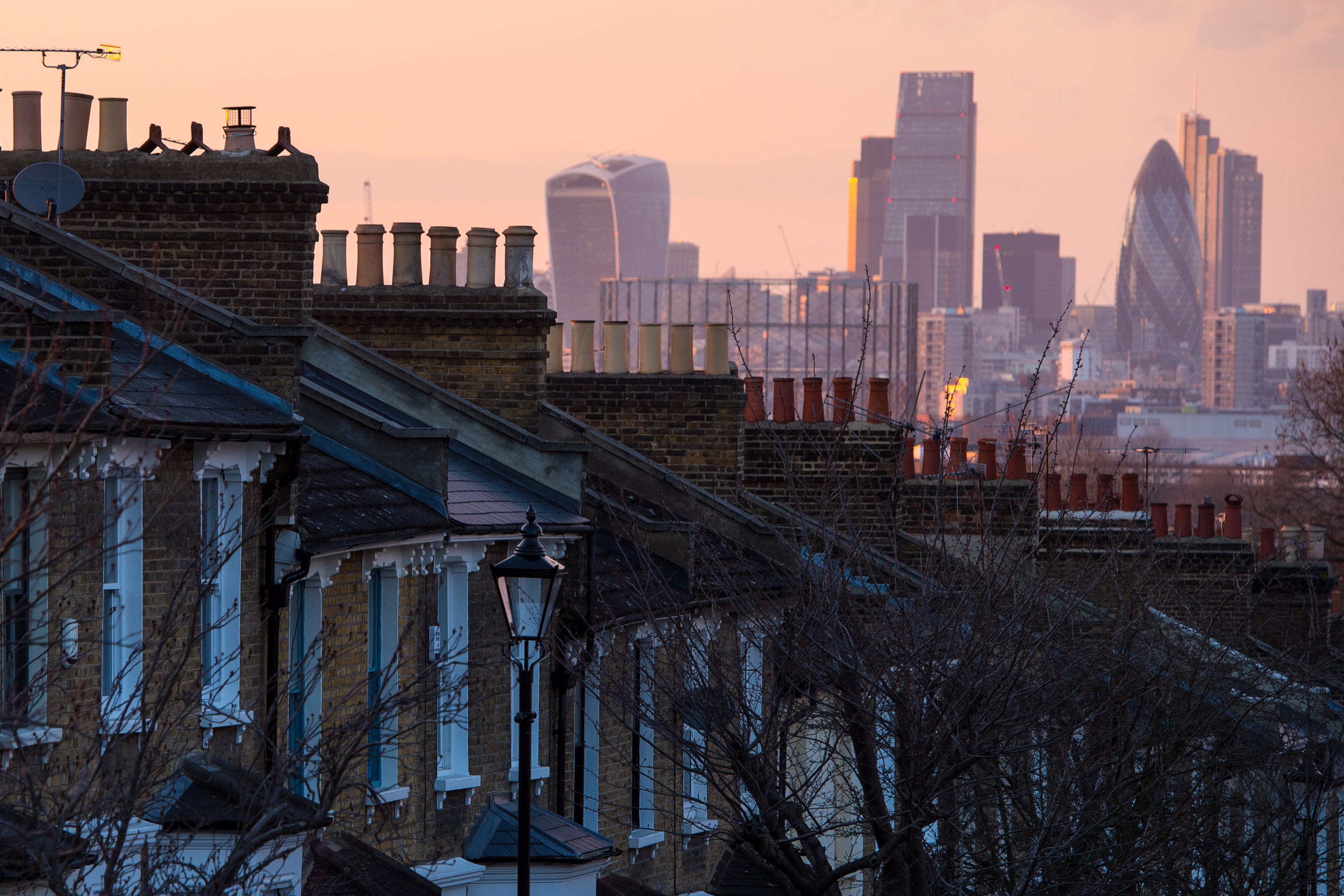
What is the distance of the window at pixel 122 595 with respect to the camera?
12.1m

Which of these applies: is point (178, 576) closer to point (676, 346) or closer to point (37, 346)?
point (37, 346)

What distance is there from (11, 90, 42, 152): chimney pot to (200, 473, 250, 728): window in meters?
4.52

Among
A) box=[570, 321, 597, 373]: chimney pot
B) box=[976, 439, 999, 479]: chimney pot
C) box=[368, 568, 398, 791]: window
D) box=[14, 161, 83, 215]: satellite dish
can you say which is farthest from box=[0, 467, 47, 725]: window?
box=[976, 439, 999, 479]: chimney pot

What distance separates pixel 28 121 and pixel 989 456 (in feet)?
50.6

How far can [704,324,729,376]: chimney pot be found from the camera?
77.2 ft

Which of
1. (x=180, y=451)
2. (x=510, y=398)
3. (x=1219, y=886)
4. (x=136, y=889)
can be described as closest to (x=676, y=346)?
(x=510, y=398)

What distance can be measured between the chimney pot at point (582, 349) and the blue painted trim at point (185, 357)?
962cm

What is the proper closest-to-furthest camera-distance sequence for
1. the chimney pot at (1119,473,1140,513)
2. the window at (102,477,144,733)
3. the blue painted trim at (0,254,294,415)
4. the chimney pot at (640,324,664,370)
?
1. the window at (102,477,144,733)
2. the blue painted trim at (0,254,294,415)
3. the chimney pot at (640,324,664,370)
4. the chimney pot at (1119,473,1140,513)

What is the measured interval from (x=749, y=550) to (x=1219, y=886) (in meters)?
5.58

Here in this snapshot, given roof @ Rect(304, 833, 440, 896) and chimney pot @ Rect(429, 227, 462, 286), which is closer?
roof @ Rect(304, 833, 440, 896)

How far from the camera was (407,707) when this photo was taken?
12312 millimetres

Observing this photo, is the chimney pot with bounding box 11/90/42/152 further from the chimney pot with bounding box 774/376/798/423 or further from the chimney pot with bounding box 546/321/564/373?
the chimney pot with bounding box 774/376/798/423

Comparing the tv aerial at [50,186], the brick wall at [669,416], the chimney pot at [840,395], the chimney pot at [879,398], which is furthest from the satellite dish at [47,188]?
the chimney pot at [879,398]

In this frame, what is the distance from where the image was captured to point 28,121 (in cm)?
1647
